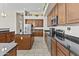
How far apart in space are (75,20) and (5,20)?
1142 centimetres

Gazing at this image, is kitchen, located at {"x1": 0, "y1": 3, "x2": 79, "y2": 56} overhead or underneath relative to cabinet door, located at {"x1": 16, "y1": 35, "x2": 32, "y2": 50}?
overhead

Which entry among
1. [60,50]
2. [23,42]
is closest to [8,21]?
[23,42]

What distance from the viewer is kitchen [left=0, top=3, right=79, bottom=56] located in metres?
2.96

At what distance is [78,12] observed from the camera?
277 centimetres

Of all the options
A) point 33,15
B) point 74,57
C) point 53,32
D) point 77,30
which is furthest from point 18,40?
point 33,15

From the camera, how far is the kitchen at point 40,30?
2.96 meters

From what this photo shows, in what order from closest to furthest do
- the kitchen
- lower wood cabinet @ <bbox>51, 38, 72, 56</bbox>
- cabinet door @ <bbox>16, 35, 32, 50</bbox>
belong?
lower wood cabinet @ <bbox>51, 38, 72, 56</bbox> < the kitchen < cabinet door @ <bbox>16, 35, 32, 50</bbox>

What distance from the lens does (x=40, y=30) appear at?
17.8 metres

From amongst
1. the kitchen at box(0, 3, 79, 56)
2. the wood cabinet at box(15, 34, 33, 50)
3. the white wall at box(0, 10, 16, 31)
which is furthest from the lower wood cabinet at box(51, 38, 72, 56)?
the white wall at box(0, 10, 16, 31)

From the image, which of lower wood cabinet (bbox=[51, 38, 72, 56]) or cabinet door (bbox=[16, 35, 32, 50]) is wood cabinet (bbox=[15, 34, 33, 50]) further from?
lower wood cabinet (bbox=[51, 38, 72, 56])

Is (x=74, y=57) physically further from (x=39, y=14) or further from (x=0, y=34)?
(x=39, y=14)

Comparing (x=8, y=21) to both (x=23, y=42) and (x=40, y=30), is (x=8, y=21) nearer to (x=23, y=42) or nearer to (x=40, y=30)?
(x=40, y=30)

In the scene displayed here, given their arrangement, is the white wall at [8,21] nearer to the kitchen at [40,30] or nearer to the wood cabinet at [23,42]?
the kitchen at [40,30]

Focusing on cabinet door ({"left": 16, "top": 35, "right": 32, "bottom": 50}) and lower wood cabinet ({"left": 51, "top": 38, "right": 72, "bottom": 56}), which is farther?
cabinet door ({"left": 16, "top": 35, "right": 32, "bottom": 50})
